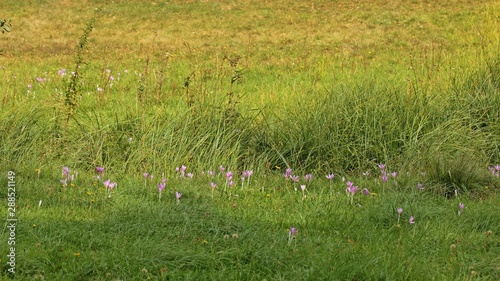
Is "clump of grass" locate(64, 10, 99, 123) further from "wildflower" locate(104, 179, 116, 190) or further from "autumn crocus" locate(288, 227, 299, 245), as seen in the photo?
"autumn crocus" locate(288, 227, 299, 245)

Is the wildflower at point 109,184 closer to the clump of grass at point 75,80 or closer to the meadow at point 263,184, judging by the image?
the meadow at point 263,184

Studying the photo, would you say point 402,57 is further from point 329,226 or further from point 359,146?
point 329,226

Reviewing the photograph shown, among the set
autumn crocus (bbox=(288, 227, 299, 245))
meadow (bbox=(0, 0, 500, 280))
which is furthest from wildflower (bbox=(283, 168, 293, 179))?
autumn crocus (bbox=(288, 227, 299, 245))

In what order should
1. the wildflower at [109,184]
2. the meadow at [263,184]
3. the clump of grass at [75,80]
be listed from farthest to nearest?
the clump of grass at [75,80] < the wildflower at [109,184] < the meadow at [263,184]

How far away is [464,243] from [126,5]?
23190mm

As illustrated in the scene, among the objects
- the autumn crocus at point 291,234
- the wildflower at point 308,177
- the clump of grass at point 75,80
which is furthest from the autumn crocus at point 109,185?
the clump of grass at point 75,80

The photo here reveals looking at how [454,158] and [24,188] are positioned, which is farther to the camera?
[454,158]

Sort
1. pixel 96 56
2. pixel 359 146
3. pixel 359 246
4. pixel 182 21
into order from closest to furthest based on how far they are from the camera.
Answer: pixel 359 246 < pixel 359 146 < pixel 96 56 < pixel 182 21

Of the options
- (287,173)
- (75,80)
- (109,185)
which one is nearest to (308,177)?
(287,173)

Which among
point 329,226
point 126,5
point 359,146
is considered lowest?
point 126,5

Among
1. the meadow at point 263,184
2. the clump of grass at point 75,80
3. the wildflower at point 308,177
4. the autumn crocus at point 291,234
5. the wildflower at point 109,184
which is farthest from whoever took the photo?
the clump of grass at point 75,80

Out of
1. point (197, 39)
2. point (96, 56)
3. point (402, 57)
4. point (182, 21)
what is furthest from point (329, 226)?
point (182, 21)

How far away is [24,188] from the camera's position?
200 inches

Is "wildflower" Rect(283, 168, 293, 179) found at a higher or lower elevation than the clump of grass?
lower
